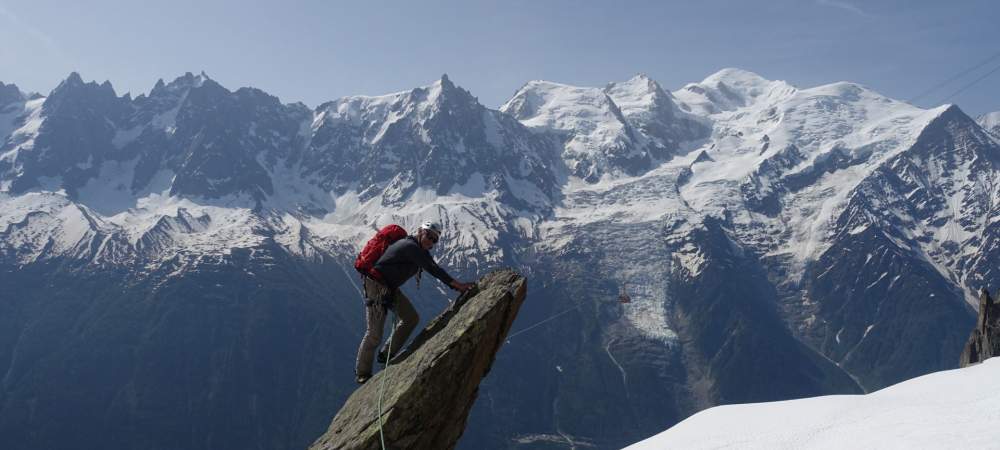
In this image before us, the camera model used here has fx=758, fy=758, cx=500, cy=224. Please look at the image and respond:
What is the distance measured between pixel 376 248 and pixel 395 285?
3.70 feet

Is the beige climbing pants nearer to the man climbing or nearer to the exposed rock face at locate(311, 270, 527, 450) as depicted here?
the man climbing

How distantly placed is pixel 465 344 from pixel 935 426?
32.0ft

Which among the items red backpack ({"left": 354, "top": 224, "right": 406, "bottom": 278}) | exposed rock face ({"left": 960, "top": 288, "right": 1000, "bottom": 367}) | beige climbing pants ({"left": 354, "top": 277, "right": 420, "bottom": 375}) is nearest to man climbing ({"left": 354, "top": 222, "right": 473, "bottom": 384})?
beige climbing pants ({"left": 354, "top": 277, "right": 420, "bottom": 375})

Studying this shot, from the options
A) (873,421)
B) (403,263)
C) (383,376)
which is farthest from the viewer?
(403,263)

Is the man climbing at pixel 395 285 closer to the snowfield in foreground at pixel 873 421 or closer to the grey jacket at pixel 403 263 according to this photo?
the grey jacket at pixel 403 263

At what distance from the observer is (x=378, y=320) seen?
20094 mm

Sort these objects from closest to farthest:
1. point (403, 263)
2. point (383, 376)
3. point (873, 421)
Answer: point (873, 421)
point (383, 376)
point (403, 263)

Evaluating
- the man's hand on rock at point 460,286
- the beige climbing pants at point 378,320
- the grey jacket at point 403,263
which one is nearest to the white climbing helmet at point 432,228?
the grey jacket at point 403,263

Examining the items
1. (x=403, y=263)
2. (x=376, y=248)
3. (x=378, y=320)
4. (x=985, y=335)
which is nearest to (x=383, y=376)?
(x=378, y=320)

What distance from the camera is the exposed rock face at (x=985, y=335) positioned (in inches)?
2649

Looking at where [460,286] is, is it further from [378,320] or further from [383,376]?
[383,376]

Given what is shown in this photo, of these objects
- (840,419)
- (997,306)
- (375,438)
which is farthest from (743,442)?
(997,306)

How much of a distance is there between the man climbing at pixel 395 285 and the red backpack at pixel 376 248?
172mm

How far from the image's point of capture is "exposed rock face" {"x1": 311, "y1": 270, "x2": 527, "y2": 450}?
16688 mm
